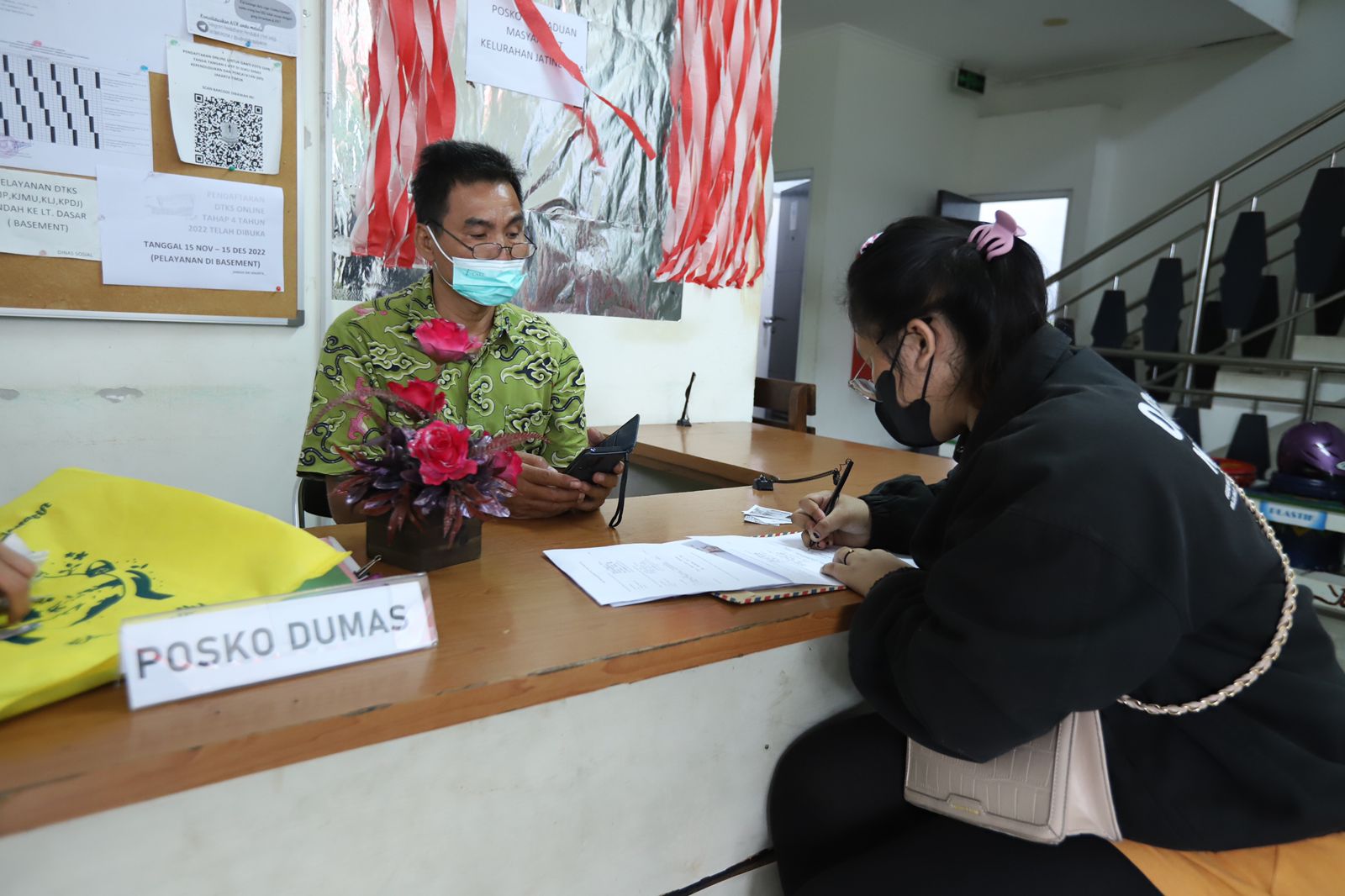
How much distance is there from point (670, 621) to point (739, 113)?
2.13m

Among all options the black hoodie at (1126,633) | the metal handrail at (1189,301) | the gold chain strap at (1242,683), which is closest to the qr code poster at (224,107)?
the black hoodie at (1126,633)

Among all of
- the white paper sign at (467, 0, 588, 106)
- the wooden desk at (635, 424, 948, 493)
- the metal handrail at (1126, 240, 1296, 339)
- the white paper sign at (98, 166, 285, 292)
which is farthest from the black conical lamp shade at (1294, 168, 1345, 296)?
the white paper sign at (98, 166, 285, 292)

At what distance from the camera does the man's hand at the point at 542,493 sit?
1.24 m

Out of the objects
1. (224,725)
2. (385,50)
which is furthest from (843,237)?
(224,725)

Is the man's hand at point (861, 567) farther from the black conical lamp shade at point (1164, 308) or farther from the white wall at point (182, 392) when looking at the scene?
the black conical lamp shade at point (1164, 308)

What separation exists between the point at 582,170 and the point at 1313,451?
10.9ft

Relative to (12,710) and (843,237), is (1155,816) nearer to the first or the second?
(12,710)

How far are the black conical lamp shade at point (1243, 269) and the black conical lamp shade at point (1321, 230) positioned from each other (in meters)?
0.18

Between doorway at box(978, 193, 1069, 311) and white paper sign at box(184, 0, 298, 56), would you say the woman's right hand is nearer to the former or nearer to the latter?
white paper sign at box(184, 0, 298, 56)

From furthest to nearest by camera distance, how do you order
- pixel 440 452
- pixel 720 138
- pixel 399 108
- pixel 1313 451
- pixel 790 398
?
pixel 1313 451
pixel 790 398
pixel 720 138
pixel 399 108
pixel 440 452

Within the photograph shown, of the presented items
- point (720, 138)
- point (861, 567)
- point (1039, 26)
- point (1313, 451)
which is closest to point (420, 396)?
point (861, 567)

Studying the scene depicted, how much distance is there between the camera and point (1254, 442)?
4.01 meters

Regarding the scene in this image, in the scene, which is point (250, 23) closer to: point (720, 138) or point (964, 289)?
point (720, 138)

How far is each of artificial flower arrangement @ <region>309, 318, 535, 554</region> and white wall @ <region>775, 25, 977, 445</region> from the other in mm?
5256
